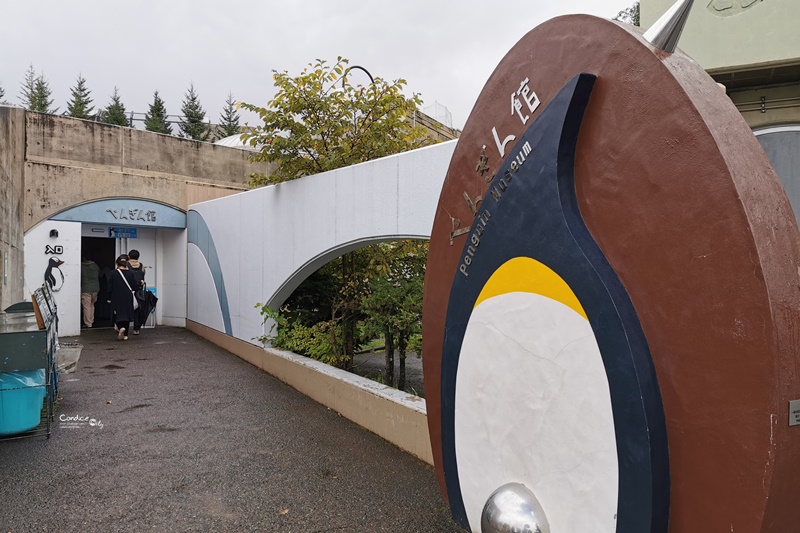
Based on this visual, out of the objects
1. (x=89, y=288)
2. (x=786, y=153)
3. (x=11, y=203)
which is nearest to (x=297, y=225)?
(x=11, y=203)

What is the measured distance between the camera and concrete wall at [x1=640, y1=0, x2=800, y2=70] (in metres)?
4.64

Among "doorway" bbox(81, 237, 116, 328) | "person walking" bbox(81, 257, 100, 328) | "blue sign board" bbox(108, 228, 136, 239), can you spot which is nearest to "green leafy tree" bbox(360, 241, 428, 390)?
"blue sign board" bbox(108, 228, 136, 239)

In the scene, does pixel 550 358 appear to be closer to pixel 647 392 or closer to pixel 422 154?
pixel 647 392

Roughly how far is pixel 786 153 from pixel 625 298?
12.4ft

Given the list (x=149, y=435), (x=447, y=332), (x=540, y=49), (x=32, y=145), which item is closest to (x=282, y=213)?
(x=149, y=435)

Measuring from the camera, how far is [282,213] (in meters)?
7.94

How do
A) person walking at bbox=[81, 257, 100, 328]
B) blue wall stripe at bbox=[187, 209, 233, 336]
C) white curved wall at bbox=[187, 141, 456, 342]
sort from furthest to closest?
person walking at bbox=[81, 257, 100, 328] → blue wall stripe at bbox=[187, 209, 233, 336] → white curved wall at bbox=[187, 141, 456, 342]

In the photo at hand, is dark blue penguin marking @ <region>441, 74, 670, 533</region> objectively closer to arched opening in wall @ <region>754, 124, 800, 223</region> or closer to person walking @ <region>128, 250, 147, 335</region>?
arched opening in wall @ <region>754, 124, 800, 223</region>

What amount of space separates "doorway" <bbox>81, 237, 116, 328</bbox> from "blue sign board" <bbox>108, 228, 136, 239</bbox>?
105 centimetres

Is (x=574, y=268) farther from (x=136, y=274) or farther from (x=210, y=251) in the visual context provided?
(x=136, y=274)

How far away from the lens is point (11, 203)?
901 centimetres

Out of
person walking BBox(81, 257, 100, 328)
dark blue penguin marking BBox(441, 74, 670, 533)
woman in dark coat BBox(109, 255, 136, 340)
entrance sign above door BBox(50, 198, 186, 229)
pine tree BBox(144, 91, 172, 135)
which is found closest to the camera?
dark blue penguin marking BBox(441, 74, 670, 533)

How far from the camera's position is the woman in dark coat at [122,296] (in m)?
11.3

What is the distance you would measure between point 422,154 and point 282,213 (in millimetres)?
3591
